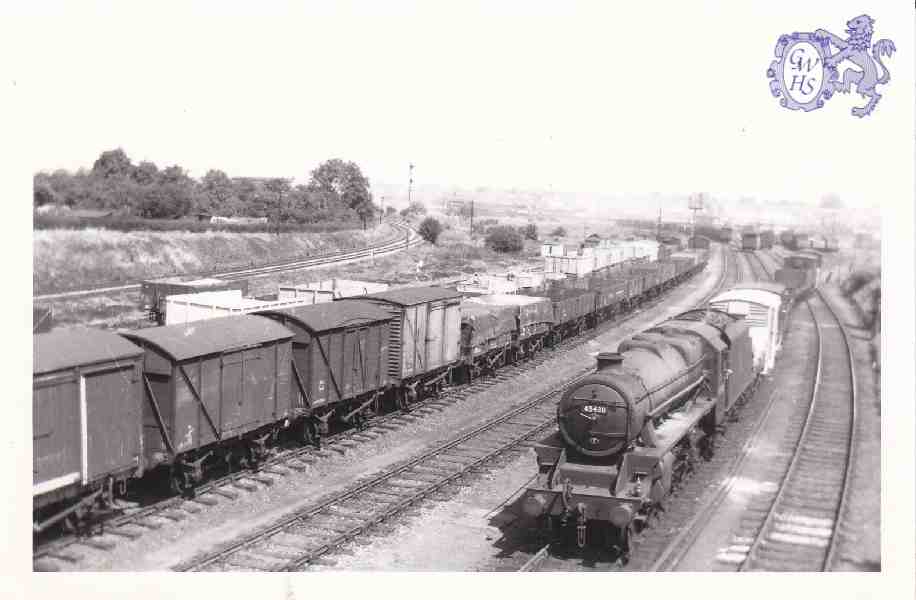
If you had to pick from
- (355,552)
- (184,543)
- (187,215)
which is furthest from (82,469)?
(187,215)

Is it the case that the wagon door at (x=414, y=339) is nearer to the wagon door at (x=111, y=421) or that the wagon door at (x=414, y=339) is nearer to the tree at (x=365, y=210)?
the wagon door at (x=111, y=421)

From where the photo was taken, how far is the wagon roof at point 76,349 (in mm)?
10758

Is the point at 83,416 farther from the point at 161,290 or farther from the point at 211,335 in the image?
the point at 161,290

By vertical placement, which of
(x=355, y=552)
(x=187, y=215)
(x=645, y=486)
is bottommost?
(x=355, y=552)

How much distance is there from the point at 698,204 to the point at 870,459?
2069 centimetres

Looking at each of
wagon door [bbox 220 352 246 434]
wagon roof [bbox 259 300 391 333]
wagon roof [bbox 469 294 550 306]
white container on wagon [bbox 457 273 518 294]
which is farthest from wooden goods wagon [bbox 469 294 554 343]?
wagon door [bbox 220 352 246 434]

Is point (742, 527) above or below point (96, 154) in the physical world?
below

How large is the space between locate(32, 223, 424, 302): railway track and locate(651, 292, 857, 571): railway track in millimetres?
12525

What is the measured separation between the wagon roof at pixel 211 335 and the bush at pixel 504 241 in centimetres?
4132

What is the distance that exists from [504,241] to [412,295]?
36373mm

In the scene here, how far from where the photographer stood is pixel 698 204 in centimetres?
3556

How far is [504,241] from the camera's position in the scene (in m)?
56.5

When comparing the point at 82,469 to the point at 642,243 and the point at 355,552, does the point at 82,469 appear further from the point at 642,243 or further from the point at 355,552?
the point at 642,243

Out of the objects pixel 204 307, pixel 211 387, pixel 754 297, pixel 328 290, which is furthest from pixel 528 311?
pixel 211 387
